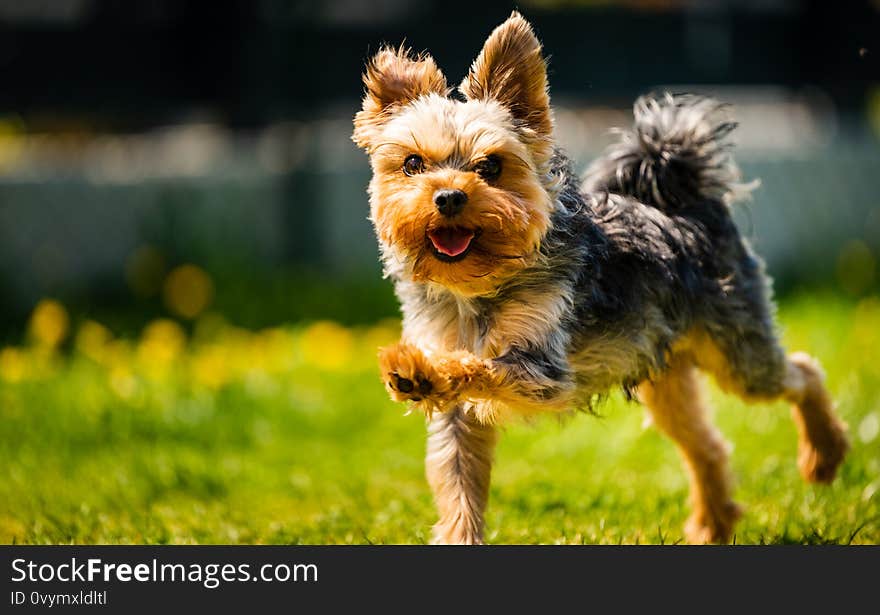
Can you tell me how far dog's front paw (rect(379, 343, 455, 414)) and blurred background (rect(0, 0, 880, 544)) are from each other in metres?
1.78

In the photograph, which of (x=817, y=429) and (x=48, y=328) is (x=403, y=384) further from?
(x=48, y=328)

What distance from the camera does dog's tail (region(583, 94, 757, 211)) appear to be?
509 cm

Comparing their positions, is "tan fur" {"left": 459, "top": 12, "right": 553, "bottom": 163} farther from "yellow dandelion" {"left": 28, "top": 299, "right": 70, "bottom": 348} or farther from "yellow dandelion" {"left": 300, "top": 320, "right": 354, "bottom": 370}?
"yellow dandelion" {"left": 28, "top": 299, "right": 70, "bottom": 348}

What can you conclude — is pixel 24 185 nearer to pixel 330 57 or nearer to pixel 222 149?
pixel 222 149

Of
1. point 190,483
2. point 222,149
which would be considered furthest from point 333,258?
point 190,483

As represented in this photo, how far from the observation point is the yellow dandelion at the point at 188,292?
931 cm

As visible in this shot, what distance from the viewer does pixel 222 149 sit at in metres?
10.8

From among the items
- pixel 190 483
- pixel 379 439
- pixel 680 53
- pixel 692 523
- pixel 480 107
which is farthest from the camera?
pixel 680 53

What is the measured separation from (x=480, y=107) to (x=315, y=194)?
6453 mm

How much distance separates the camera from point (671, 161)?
508 cm

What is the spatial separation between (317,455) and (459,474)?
9.64ft

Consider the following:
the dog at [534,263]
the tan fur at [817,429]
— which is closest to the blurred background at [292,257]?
the tan fur at [817,429]

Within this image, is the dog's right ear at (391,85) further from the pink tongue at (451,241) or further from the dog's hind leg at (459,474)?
the dog's hind leg at (459,474)

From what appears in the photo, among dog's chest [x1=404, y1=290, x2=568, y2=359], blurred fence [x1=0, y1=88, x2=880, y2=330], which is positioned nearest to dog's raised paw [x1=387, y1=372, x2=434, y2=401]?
dog's chest [x1=404, y1=290, x2=568, y2=359]
